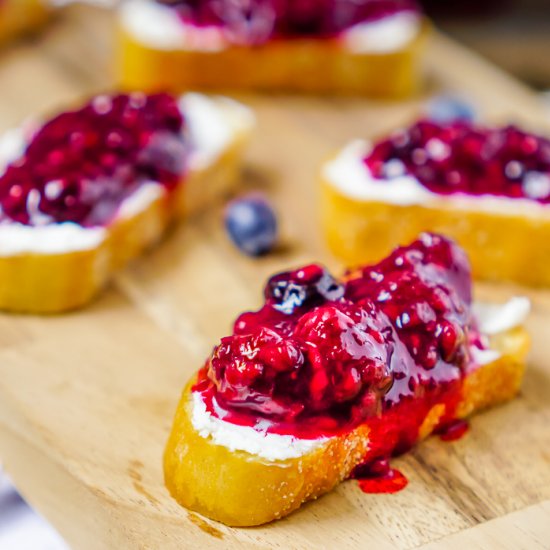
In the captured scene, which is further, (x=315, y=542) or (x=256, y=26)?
(x=256, y=26)

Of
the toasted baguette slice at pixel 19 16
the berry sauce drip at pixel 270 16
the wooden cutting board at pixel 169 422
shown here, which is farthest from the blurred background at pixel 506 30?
the toasted baguette slice at pixel 19 16

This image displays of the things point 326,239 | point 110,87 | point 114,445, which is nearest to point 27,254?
point 114,445

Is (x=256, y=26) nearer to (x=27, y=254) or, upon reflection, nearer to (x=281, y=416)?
(x=27, y=254)

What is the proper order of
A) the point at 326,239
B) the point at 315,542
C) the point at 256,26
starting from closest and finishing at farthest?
the point at 315,542
the point at 326,239
the point at 256,26

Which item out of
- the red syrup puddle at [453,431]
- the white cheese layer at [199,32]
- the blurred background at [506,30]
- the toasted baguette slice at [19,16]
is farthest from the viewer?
the blurred background at [506,30]

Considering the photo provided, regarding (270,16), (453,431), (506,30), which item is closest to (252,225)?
(453,431)

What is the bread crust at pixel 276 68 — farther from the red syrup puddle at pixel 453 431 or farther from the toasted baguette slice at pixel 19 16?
the red syrup puddle at pixel 453 431
